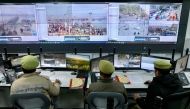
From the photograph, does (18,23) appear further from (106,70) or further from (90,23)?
(106,70)

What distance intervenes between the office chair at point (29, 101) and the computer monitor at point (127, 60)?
1577 millimetres

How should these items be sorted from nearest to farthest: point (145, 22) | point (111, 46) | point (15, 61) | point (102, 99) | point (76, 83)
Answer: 1. point (102, 99)
2. point (76, 83)
3. point (15, 61)
4. point (145, 22)
5. point (111, 46)

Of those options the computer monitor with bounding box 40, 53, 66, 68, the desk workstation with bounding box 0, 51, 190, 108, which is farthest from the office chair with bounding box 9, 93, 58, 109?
the computer monitor with bounding box 40, 53, 66, 68

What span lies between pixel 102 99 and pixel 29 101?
2.51ft

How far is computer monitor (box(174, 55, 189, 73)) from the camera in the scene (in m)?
2.70

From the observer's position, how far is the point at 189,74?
2.98m

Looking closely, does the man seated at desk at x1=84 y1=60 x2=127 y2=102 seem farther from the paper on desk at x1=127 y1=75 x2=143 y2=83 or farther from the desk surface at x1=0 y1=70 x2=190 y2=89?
the paper on desk at x1=127 y1=75 x2=143 y2=83

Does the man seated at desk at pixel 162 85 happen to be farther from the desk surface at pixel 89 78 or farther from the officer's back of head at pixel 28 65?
the officer's back of head at pixel 28 65

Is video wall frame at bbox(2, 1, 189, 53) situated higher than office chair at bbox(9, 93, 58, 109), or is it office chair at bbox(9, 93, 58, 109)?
video wall frame at bbox(2, 1, 189, 53)

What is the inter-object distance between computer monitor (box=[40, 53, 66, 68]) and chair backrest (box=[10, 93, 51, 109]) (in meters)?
1.23

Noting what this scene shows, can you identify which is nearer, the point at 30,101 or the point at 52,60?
the point at 30,101

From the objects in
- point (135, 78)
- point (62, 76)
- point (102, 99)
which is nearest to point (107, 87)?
point (102, 99)

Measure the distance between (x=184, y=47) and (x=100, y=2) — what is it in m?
2.02

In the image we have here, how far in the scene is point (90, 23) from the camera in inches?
139
